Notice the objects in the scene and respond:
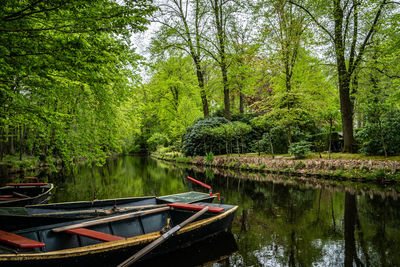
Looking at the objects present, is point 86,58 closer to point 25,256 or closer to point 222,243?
point 25,256

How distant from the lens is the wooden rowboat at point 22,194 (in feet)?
28.0

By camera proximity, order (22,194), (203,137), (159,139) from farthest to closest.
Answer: (159,139)
(203,137)
(22,194)

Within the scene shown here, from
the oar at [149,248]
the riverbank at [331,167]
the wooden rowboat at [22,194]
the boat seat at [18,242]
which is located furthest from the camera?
the riverbank at [331,167]

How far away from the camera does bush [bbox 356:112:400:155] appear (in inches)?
498

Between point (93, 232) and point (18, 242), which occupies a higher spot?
point (18, 242)

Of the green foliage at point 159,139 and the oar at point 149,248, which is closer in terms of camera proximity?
the oar at point 149,248

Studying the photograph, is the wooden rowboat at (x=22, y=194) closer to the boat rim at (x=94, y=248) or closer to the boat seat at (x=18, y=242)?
the boat seat at (x=18, y=242)

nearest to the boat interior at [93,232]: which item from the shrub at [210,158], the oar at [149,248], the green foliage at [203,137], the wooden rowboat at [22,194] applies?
the oar at [149,248]

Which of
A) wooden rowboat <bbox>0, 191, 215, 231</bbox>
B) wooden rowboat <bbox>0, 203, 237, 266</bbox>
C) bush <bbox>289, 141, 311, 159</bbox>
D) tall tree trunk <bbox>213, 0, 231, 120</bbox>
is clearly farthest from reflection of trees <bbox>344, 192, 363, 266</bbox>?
tall tree trunk <bbox>213, 0, 231, 120</bbox>

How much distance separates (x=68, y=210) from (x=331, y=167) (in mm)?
12678

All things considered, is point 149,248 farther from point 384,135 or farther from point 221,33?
point 221,33

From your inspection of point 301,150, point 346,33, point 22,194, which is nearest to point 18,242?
point 22,194

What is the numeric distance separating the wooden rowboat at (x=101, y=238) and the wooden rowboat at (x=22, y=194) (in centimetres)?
506

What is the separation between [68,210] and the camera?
682 cm
